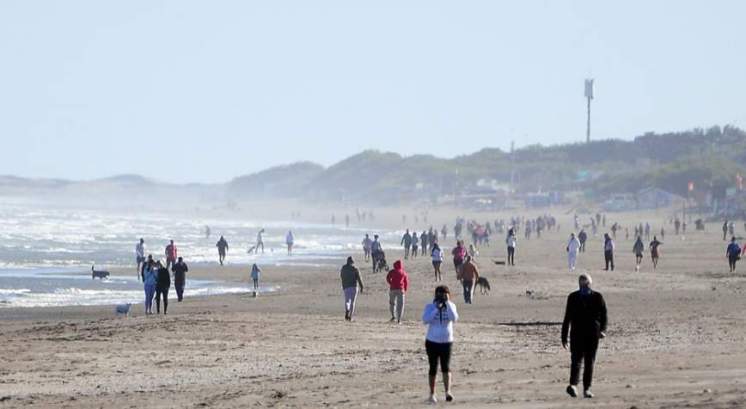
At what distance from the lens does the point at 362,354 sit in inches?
760

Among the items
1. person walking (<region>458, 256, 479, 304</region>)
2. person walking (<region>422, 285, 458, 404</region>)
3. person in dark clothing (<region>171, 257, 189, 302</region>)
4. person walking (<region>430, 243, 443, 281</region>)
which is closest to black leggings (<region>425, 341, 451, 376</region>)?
person walking (<region>422, 285, 458, 404</region>)

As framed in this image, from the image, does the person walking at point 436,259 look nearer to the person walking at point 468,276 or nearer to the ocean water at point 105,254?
the ocean water at point 105,254

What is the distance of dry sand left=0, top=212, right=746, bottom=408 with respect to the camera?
47.9 feet

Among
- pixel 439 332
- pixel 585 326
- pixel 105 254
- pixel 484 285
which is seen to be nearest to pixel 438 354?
pixel 439 332

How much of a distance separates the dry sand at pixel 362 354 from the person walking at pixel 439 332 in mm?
287

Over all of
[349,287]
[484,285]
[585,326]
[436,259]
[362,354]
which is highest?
[436,259]

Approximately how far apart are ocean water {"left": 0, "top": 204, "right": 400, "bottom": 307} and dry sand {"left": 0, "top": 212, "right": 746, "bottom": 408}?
12.5 feet

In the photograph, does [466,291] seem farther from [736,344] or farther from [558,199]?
[558,199]

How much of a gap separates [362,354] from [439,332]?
5.49m

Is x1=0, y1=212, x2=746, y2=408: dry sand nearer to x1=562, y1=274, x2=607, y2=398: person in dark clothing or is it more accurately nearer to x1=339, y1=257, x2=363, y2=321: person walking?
x1=562, y1=274, x2=607, y2=398: person in dark clothing

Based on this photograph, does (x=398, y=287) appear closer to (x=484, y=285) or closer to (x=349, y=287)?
(x=349, y=287)

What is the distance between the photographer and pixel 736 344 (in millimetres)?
18719

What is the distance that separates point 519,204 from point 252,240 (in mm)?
71223

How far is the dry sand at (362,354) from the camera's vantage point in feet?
47.9
